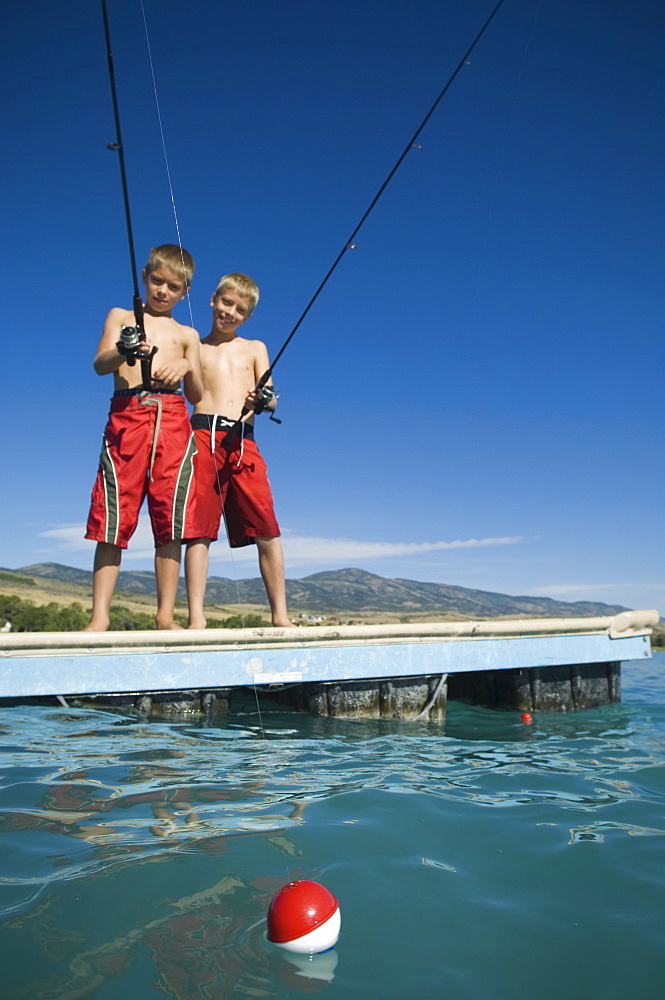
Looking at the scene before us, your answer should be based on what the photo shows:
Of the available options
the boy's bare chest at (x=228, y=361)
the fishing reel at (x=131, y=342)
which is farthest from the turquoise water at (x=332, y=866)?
the boy's bare chest at (x=228, y=361)

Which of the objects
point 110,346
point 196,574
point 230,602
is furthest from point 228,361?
point 230,602

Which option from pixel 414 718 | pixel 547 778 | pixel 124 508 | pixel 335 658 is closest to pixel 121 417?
pixel 124 508

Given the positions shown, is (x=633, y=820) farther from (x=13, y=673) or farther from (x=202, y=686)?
(x=13, y=673)

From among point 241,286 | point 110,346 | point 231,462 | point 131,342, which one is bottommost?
point 231,462

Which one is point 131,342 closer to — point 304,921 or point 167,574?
point 167,574

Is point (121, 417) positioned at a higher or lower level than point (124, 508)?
higher

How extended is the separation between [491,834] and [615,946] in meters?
0.79

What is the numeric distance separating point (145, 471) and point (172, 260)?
1539 millimetres

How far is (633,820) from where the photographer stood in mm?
2709

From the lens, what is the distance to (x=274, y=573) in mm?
5223

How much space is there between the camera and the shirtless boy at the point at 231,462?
509 cm

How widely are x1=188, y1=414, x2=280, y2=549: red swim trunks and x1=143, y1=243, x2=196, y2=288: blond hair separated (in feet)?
3.49

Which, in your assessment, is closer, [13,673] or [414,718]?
[13,673]

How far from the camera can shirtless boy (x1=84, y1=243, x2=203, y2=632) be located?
4582 millimetres
